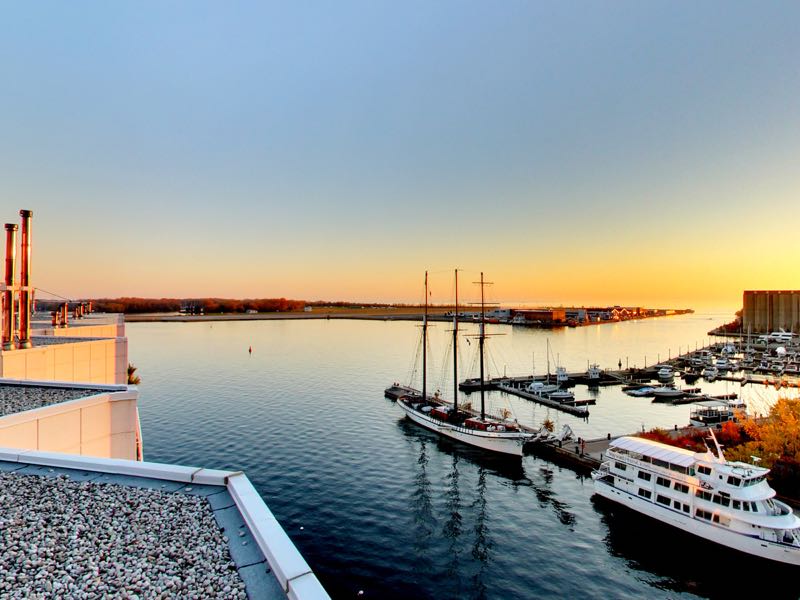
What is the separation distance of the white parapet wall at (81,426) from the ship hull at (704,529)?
28.0m

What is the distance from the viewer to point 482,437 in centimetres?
4038

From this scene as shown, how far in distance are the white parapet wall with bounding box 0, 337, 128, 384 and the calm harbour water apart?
415 inches

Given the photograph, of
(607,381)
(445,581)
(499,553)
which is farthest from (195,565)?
(607,381)

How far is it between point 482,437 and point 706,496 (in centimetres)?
1873

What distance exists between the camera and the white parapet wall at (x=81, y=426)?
43.5 feet

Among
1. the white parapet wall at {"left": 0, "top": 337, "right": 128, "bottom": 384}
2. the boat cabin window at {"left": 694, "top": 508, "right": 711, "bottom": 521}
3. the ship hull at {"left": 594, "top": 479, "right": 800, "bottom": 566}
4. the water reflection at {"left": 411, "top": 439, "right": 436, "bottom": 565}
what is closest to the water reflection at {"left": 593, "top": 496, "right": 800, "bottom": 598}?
the ship hull at {"left": 594, "top": 479, "right": 800, "bottom": 566}

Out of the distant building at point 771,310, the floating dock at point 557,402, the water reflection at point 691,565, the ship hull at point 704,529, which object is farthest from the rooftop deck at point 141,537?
the distant building at point 771,310

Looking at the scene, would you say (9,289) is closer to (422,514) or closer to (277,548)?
(422,514)

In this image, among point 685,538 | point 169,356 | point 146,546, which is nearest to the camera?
point 146,546

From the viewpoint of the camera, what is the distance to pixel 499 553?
23188mm

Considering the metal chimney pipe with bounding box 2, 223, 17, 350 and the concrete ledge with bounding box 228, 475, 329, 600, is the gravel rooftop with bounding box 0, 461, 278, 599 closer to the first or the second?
the concrete ledge with bounding box 228, 475, 329, 600

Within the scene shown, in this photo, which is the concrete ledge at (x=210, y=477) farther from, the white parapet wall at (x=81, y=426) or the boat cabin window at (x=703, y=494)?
the boat cabin window at (x=703, y=494)

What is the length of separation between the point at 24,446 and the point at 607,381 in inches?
3421

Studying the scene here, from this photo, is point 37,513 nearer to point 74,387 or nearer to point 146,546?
point 146,546
